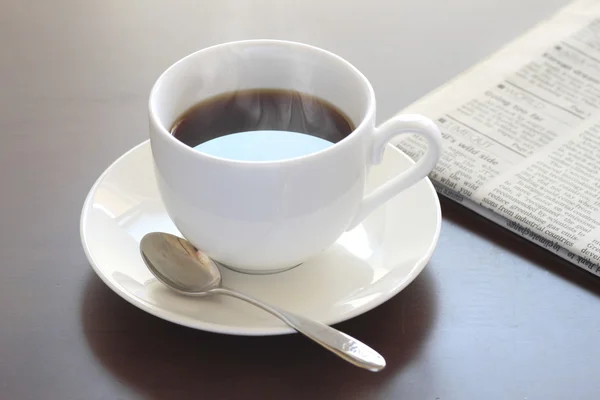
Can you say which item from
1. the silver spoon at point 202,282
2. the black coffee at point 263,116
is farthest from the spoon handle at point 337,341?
the black coffee at point 263,116

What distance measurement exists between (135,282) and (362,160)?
6.2 inches

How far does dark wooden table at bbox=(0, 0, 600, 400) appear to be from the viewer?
43 centimetres

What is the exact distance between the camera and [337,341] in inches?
16.4

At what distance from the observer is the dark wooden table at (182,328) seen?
1.42 ft

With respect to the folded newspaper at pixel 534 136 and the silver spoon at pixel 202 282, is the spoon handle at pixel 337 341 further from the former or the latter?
the folded newspaper at pixel 534 136

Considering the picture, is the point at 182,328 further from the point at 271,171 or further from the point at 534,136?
the point at 534,136

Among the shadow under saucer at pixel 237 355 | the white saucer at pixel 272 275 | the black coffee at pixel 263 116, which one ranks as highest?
the black coffee at pixel 263 116

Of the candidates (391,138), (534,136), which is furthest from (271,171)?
(534,136)

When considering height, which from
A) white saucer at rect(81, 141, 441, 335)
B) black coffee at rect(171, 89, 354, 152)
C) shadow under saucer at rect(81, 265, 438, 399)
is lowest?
shadow under saucer at rect(81, 265, 438, 399)

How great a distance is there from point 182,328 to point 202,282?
30mm

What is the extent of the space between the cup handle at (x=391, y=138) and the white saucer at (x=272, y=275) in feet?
0.11

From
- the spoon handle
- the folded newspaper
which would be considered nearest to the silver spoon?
the spoon handle

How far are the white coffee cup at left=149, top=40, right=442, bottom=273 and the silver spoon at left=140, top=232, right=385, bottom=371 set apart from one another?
0.02m

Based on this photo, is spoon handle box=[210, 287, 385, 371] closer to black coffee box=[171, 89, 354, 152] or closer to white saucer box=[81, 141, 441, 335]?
white saucer box=[81, 141, 441, 335]
